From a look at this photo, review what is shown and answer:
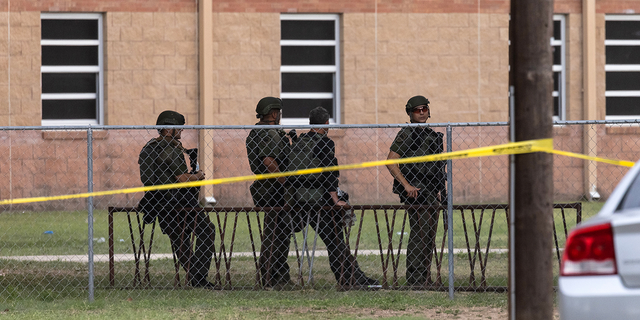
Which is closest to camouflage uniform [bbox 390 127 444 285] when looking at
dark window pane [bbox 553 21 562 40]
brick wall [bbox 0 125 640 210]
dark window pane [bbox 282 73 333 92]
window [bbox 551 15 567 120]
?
brick wall [bbox 0 125 640 210]

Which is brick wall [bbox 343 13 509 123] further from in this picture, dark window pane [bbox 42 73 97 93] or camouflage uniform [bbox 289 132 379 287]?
camouflage uniform [bbox 289 132 379 287]

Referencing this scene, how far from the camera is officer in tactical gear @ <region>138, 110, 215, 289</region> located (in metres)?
7.99

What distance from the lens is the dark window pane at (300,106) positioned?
1697 cm

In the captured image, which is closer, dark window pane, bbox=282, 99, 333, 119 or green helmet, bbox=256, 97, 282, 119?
green helmet, bbox=256, 97, 282, 119

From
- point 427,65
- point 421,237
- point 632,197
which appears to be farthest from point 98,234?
point 632,197

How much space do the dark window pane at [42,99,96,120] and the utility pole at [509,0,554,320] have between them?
1291 cm

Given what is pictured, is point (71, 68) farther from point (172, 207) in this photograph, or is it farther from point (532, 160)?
point (532, 160)

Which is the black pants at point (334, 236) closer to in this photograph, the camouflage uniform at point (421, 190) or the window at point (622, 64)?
the camouflage uniform at point (421, 190)

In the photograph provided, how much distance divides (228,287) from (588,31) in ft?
39.5

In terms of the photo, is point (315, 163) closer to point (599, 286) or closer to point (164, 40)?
point (599, 286)

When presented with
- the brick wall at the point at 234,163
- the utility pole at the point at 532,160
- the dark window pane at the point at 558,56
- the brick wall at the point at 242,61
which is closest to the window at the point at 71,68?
the brick wall at the point at 234,163

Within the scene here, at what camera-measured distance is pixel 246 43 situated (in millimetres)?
16484

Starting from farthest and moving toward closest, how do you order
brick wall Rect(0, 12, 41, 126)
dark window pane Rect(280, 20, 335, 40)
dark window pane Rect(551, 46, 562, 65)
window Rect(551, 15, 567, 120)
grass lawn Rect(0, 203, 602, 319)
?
dark window pane Rect(551, 46, 562, 65), window Rect(551, 15, 567, 120), dark window pane Rect(280, 20, 335, 40), brick wall Rect(0, 12, 41, 126), grass lawn Rect(0, 203, 602, 319)

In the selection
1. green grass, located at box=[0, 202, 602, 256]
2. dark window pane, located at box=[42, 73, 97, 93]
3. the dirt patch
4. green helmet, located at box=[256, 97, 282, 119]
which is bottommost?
the dirt patch
